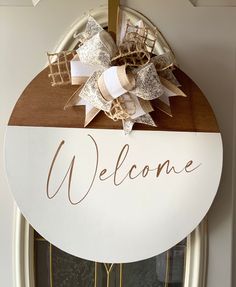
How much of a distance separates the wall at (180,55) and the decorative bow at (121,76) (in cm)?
9

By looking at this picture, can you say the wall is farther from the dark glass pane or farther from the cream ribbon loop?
the cream ribbon loop

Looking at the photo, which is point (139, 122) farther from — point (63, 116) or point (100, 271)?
point (100, 271)

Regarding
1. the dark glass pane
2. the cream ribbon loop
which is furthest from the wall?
the cream ribbon loop

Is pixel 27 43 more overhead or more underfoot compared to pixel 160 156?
more overhead

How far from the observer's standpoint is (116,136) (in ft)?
2.56

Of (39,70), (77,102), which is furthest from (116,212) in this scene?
(39,70)

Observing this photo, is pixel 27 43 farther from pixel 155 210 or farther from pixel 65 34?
pixel 155 210

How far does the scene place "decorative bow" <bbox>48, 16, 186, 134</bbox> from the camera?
698 mm

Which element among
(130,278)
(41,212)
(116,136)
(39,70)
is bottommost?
(130,278)

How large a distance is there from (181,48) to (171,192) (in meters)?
0.27

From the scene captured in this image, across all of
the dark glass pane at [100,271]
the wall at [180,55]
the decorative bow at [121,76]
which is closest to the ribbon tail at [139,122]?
the decorative bow at [121,76]

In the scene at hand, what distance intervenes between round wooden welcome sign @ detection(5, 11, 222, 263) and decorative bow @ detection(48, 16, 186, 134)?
24 millimetres

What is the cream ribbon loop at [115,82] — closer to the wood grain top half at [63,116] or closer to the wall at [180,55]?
the wood grain top half at [63,116]

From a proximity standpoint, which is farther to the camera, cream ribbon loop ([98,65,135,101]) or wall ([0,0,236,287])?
wall ([0,0,236,287])
